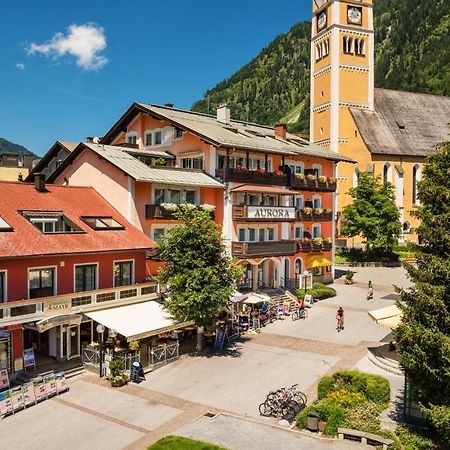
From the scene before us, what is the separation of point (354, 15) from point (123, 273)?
60794 millimetres

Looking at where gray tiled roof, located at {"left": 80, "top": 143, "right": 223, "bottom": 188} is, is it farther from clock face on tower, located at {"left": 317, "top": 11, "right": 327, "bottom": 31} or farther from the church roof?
clock face on tower, located at {"left": 317, "top": 11, "right": 327, "bottom": 31}

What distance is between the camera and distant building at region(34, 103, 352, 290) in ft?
116

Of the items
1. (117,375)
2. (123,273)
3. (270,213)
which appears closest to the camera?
(117,375)

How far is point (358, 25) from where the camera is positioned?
74.9m

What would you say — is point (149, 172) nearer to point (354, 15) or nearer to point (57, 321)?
point (57, 321)

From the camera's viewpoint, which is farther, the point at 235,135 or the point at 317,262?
the point at 317,262

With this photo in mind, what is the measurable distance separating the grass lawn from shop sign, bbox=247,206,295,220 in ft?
75.3

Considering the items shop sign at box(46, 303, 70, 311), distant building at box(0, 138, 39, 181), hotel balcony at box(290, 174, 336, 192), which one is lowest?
shop sign at box(46, 303, 70, 311)

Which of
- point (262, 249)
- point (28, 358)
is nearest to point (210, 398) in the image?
point (28, 358)

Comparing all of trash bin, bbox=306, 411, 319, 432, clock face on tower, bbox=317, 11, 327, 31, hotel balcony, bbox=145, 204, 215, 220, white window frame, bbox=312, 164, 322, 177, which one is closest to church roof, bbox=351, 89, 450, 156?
clock face on tower, bbox=317, 11, 327, 31

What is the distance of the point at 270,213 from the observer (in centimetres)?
4109

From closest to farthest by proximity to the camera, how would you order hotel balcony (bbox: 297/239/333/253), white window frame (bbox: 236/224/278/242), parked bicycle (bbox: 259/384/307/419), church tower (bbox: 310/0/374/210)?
1. parked bicycle (bbox: 259/384/307/419)
2. white window frame (bbox: 236/224/278/242)
3. hotel balcony (bbox: 297/239/333/253)
4. church tower (bbox: 310/0/374/210)

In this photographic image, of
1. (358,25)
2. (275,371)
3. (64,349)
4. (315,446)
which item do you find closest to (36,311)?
(64,349)

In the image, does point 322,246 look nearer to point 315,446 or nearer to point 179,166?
point 179,166
